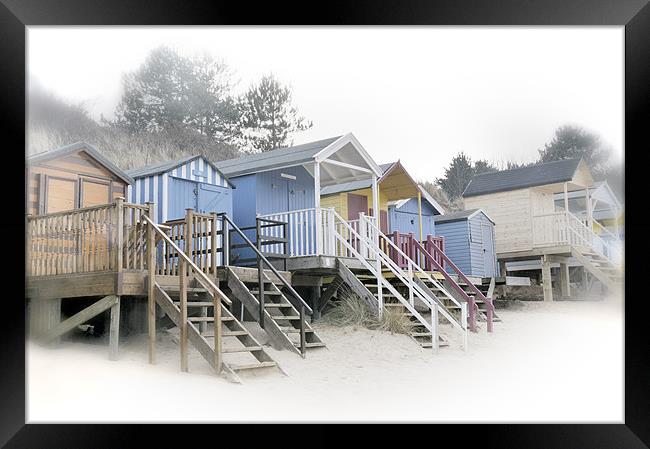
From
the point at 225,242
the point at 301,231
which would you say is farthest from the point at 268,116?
the point at 301,231

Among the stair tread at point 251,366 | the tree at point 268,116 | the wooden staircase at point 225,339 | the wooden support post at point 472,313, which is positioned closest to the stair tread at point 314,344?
the wooden staircase at point 225,339

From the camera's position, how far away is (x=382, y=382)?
6.08m

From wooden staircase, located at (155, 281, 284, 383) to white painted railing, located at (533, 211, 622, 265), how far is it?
9.60 feet

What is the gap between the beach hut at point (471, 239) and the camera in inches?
277

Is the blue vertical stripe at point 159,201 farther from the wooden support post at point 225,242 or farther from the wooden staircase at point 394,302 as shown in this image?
the wooden staircase at point 394,302

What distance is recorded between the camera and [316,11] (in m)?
6.07

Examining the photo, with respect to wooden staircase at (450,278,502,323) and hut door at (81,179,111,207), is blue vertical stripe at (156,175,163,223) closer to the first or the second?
hut door at (81,179,111,207)

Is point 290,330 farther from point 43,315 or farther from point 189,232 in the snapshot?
point 43,315

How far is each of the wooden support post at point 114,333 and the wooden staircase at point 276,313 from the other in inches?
59.1

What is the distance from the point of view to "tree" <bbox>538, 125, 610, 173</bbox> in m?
6.34

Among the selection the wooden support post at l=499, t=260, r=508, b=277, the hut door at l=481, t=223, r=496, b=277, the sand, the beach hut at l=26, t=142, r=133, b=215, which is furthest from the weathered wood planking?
the wooden support post at l=499, t=260, r=508, b=277

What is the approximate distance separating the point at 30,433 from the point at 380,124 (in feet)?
14.2

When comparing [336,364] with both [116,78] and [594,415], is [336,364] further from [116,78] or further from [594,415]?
[116,78]

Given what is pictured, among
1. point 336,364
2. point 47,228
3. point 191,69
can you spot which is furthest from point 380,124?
point 47,228
